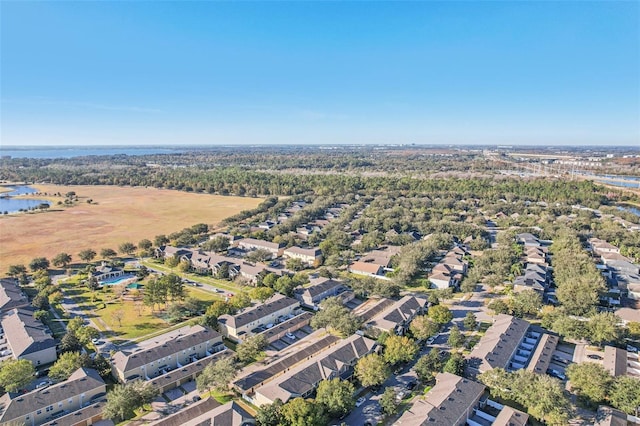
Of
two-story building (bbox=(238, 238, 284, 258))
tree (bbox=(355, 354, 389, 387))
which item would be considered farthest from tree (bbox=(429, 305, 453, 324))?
two-story building (bbox=(238, 238, 284, 258))

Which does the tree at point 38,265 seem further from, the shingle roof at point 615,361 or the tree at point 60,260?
the shingle roof at point 615,361

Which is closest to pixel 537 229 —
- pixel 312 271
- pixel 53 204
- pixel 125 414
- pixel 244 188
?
pixel 312 271

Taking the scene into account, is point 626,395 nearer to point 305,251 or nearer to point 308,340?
point 308,340

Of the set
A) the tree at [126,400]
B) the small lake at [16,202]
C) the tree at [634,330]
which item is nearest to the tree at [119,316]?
the tree at [126,400]

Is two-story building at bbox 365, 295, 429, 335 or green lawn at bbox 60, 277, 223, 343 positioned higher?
two-story building at bbox 365, 295, 429, 335

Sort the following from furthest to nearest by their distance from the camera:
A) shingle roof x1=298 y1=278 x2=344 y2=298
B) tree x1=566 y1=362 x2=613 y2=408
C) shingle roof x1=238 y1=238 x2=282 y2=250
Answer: shingle roof x1=238 y1=238 x2=282 y2=250 < shingle roof x1=298 y1=278 x2=344 y2=298 < tree x1=566 y1=362 x2=613 y2=408

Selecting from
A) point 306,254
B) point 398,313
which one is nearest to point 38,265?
point 306,254

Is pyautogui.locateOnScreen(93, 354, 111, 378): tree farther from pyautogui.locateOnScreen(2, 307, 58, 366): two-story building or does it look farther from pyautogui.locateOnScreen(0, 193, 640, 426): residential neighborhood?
pyautogui.locateOnScreen(2, 307, 58, 366): two-story building
